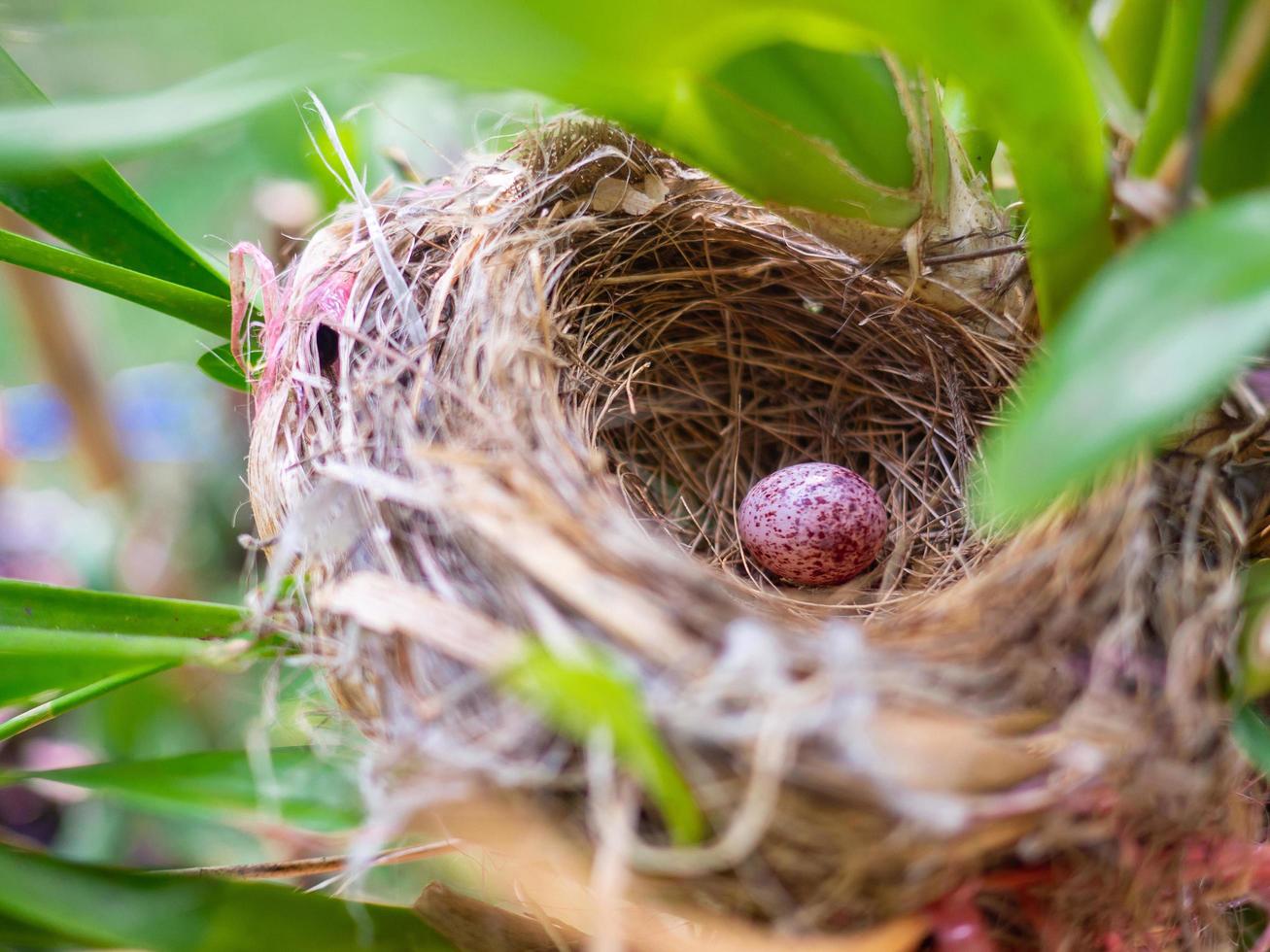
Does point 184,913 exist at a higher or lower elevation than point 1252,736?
higher

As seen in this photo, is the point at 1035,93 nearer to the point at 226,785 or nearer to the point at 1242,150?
the point at 1242,150

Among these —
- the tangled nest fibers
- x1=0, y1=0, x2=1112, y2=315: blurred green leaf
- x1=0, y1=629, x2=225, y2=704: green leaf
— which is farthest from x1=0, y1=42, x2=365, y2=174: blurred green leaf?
x1=0, y1=629, x2=225, y2=704: green leaf

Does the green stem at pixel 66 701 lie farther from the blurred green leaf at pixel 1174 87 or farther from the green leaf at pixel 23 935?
the blurred green leaf at pixel 1174 87

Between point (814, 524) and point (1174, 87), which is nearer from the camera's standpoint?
point (1174, 87)

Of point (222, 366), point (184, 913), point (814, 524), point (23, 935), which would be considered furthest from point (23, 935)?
point (814, 524)

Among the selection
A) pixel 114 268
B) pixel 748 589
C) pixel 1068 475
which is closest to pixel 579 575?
pixel 1068 475

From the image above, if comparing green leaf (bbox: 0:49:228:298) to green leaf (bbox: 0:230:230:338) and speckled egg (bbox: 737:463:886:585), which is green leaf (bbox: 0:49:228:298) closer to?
green leaf (bbox: 0:230:230:338)

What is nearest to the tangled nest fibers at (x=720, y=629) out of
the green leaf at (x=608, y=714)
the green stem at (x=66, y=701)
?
the green leaf at (x=608, y=714)

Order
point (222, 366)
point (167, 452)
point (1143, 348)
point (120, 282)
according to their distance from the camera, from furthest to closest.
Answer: point (167, 452) < point (222, 366) < point (120, 282) < point (1143, 348)
